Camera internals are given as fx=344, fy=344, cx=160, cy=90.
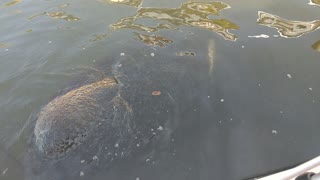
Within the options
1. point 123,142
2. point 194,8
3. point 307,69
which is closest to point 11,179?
point 123,142

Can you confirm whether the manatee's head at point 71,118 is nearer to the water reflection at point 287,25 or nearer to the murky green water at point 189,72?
the murky green water at point 189,72

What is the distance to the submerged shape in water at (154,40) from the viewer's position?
7.34 metres

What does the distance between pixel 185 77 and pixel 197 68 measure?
37cm

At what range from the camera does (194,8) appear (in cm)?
858

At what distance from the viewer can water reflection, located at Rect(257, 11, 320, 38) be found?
24.0ft

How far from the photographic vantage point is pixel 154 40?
746cm

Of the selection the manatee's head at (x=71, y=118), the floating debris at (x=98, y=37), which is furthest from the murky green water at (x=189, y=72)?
the manatee's head at (x=71, y=118)

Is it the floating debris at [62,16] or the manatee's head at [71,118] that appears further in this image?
the floating debris at [62,16]

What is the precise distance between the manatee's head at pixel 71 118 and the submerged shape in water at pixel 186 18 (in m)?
2.71

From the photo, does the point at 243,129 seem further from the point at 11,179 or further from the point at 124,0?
the point at 124,0

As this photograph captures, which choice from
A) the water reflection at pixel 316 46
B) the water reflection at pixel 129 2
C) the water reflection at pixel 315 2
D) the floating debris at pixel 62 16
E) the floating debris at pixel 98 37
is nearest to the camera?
the water reflection at pixel 316 46

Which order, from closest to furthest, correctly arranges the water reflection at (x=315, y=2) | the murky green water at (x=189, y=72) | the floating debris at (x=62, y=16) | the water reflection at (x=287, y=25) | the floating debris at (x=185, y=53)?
the murky green water at (x=189, y=72) → the floating debris at (x=185, y=53) → the water reflection at (x=287, y=25) → the water reflection at (x=315, y=2) → the floating debris at (x=62, y=16)

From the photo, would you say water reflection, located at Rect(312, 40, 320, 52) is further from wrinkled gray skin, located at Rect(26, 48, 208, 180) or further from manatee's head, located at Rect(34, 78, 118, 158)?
manatee's head, located at Rect(34, 78, 118, 158)

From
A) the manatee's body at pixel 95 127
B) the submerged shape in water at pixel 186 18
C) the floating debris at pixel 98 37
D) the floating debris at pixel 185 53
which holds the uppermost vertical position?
the submerged shape in water at pixel 186 18
